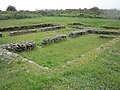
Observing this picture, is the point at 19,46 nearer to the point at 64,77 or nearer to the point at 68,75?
the point at 68,75

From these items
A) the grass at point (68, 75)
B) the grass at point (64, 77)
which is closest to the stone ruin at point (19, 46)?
the grass at point (68, 75)

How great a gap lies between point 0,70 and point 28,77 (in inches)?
66.6

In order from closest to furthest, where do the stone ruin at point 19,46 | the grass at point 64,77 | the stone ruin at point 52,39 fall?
the grass at point 64,77 < the stone ruin at point 19,46 < the stone ruin at point 52,39

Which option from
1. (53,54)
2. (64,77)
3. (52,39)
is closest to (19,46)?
(53,54)

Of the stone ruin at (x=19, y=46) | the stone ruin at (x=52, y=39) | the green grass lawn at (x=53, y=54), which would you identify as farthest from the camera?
the stone ruin at (x=52, y=39)

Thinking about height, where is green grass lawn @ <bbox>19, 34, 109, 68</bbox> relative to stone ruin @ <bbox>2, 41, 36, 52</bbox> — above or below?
below

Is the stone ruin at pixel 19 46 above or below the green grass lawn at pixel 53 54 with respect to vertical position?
above

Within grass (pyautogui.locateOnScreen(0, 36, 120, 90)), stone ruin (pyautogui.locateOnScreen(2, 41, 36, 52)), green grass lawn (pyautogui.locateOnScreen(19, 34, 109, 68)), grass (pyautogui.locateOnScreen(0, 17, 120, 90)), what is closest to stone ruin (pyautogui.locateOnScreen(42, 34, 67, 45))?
green grass lawn (pyautogui.locateOnScreen(19, 34, 109, 68))

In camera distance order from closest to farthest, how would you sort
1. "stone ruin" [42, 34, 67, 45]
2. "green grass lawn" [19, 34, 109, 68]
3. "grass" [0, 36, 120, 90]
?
"grass" [0, 36, 120, 90] < "green grass lawn" [19, 34, 109, 68] < "stone ruin" [42, 34, 67, 45]

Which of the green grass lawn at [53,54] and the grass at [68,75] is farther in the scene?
the green grass lawn at [53,54]

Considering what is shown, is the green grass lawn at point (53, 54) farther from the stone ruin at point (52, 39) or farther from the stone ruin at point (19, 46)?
the stone ruin at point (52, 39)

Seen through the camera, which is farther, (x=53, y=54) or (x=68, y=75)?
(x=53, y=54)

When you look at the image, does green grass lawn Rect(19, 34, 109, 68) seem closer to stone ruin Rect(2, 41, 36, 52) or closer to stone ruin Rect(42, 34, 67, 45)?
stone ruin Rect(2, 41, 36, 52)

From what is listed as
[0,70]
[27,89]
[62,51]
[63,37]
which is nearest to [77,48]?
[62,51]
